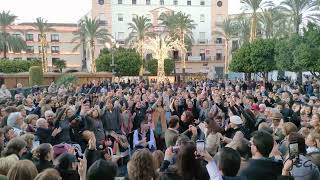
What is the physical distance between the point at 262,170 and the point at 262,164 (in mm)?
76

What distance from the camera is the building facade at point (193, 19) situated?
3457 inches

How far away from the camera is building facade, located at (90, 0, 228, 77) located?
87812 mm

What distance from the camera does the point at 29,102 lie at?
46.2 ft

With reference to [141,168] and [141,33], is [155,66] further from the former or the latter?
[141,168]

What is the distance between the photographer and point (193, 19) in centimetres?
9131

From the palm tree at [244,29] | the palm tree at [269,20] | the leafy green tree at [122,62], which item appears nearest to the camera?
the palm tree at [269,20]

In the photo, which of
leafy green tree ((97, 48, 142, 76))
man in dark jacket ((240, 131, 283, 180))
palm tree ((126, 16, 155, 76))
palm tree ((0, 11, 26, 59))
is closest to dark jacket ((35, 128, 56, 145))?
man in dark jacket ((240, 131, 283, 180))

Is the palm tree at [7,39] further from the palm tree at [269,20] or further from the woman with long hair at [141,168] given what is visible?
the woman with long hair at [141,168]

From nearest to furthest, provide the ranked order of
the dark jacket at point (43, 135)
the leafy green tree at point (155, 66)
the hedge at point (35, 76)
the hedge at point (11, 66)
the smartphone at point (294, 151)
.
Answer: the smartphone at point (294, 151)
the dark jacket at point (43, 135)
the hedge at point (35, 76)
the hedge at point (11, 66)
the leafy green tree at point (155, 66)

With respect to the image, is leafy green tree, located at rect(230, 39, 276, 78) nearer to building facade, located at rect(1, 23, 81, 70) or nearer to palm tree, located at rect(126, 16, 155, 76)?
palm tree, located at rect(126, 16, 155, 76)

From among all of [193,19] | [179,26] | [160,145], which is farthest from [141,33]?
[160,145]

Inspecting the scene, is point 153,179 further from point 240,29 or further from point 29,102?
point 240,29

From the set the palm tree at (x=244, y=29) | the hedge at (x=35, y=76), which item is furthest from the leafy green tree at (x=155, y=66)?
the hedge at (x=35, y=76)

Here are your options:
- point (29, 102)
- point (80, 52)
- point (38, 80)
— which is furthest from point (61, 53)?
point (29, 102)
